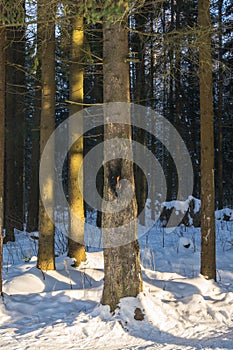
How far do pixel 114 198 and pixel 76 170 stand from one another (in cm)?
393

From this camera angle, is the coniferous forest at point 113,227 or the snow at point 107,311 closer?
the snow at point 107,311

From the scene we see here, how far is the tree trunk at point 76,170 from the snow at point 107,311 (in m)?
0.35

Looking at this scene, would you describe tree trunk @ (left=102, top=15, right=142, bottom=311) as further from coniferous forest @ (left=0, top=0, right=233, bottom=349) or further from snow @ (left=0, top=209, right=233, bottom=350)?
snow @ (left=0, top=209, right=233, bottom=350)

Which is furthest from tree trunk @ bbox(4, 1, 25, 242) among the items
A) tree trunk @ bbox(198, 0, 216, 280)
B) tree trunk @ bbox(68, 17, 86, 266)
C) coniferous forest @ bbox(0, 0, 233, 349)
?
tree trunk @ bbox(198, 0, 216, 280)

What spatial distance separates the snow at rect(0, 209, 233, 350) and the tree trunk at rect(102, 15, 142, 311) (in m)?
0.24

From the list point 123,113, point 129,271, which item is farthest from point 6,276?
point 123,113

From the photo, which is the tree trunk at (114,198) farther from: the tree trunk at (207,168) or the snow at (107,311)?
the tree trunk at (207,168)

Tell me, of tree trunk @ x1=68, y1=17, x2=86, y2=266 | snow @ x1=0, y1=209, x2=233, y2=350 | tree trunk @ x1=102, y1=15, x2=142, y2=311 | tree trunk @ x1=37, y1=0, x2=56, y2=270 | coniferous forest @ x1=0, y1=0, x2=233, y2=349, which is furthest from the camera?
tree trunk @ x1=68, y1=17, x2=86, y2=266

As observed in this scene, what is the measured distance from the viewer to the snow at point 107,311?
15.6 ft

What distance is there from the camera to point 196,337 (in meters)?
4.95

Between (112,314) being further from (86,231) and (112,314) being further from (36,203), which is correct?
(36,203)

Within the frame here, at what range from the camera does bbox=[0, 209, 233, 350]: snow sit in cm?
475

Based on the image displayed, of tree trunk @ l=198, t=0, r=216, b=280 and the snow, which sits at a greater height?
tree trunk @ l=198, t=0, r=216, b=280

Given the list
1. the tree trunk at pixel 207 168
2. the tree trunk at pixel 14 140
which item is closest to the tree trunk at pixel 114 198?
the tree trunk at pixel 207 168
